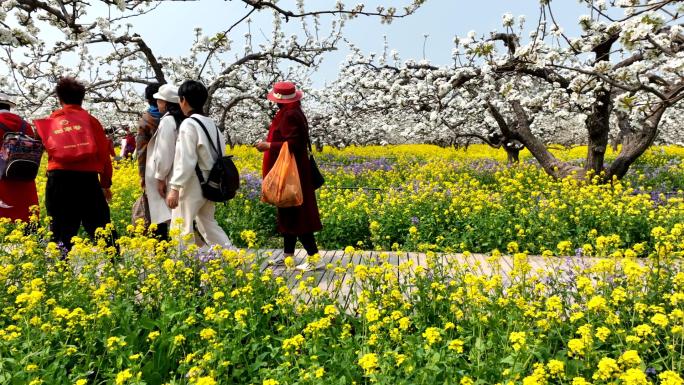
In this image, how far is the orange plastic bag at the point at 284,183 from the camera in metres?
4.84

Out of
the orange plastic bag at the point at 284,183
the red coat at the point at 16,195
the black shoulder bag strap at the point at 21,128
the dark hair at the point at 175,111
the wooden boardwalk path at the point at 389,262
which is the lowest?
the wooden boardwalk path at the point at 389,262

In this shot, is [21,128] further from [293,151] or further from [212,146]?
[293,151]

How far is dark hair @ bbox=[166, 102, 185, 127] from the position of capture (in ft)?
15.3

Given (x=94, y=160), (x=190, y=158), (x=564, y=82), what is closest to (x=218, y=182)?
(x=190, y=158)

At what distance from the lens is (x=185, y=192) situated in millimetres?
4430

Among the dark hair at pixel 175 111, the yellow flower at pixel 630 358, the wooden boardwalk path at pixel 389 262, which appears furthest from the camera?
the dark hair at pixel 175 111

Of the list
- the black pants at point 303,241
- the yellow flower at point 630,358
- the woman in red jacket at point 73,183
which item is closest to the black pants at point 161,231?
the woman in red jacket at point 73,183

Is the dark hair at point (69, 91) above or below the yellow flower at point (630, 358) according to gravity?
above

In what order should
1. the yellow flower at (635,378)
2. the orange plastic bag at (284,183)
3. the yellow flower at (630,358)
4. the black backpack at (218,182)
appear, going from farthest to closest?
the orange plastic bag at (284,183), the black backpack at (218,182), the yellow flower at (630,358), the yellow flower at (635,378)

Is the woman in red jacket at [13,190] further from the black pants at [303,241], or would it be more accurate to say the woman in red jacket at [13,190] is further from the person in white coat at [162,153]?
the black pants at [303,241]

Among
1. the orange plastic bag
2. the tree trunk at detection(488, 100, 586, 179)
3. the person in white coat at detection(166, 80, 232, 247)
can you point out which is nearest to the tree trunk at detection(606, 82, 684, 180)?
the tree trunk at detection(488, 100, 586, 179)

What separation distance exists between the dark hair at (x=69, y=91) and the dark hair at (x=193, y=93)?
1.14 meters

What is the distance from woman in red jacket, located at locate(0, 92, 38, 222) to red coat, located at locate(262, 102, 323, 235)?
2.73m

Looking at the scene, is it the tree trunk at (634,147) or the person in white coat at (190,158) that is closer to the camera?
the person in white coat at (190,158)
